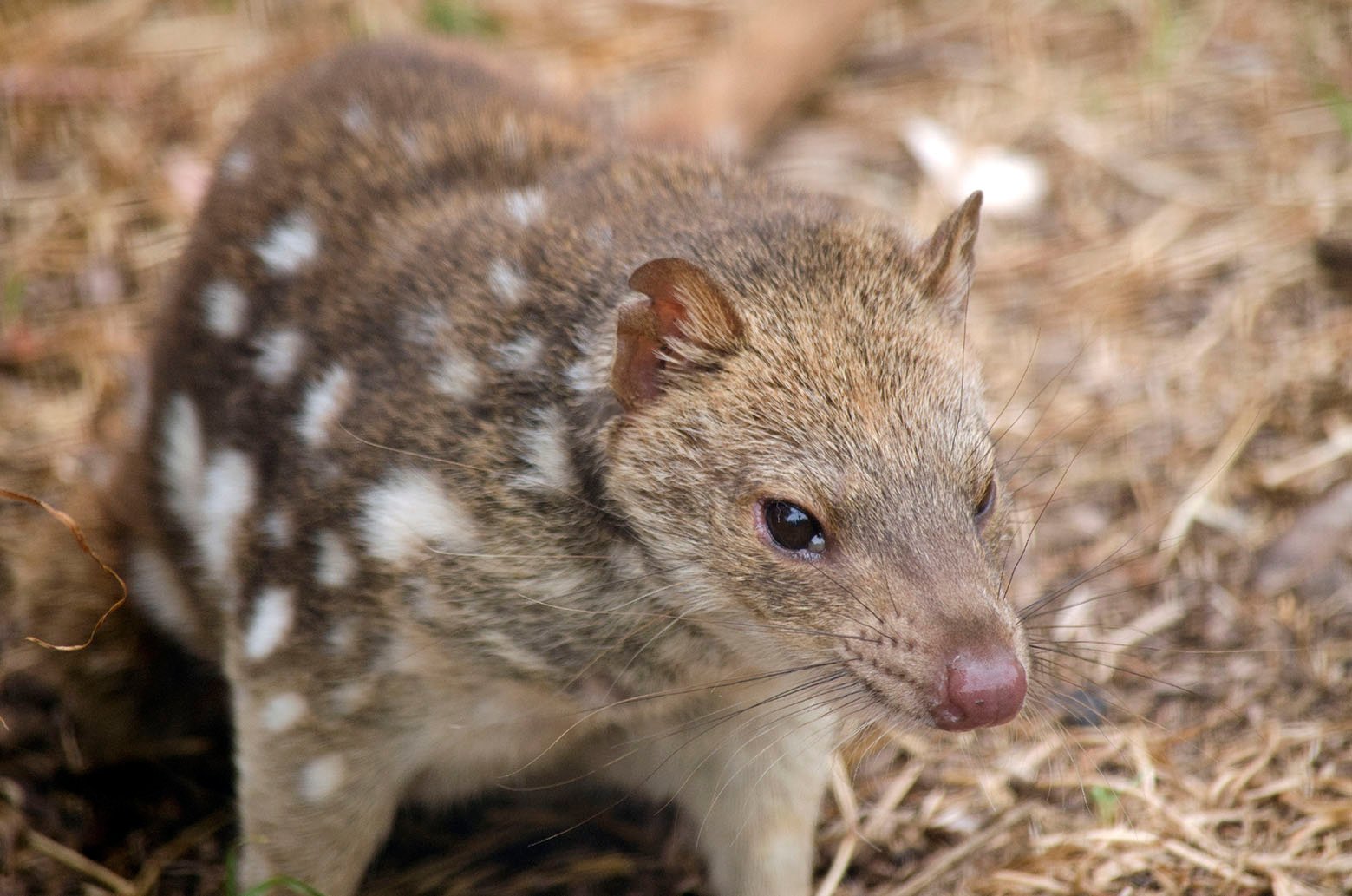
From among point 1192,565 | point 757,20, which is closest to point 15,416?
point 757,20

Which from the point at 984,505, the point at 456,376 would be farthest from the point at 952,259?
the point at 456,376

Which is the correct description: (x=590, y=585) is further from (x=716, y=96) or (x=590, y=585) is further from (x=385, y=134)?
(x=716, y=96)

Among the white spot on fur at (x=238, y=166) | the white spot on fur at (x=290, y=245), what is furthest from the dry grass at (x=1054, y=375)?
the white spot on fur at (x=290, y=245)

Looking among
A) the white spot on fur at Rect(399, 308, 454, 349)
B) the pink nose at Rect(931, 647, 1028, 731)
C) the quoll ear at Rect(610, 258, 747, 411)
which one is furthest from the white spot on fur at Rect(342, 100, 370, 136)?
the pink nose at Rect(931, 647, 1028, 731)

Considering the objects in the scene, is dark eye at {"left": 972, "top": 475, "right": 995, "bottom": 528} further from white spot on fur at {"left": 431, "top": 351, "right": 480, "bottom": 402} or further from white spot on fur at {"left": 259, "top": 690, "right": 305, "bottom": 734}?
white spot on fur at {"left": 259, "top": 690, "right": 305, "bottom": 734}

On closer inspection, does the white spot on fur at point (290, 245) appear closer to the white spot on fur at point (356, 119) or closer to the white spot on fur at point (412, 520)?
the white spot on fur at point (356, 119)

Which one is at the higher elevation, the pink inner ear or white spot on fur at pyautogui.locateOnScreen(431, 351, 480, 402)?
the pink inner ear

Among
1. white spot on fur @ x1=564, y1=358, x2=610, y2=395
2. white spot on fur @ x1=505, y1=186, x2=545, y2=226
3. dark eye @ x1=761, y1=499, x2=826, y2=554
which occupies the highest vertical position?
white spot on fur @ x1=505, y1=186, x2=545, y2=226
